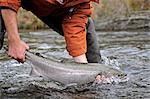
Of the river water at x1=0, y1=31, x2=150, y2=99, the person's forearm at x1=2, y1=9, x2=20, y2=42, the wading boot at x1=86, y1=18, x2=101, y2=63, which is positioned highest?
the person's forearm at x1=2, y1=9, x2=20, y2=42

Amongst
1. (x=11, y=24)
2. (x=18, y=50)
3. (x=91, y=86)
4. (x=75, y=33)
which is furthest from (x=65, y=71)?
(x=11, y=24)

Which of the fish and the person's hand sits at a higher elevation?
the person's hand

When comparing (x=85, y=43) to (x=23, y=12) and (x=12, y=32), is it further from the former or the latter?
(x=23, y=12)

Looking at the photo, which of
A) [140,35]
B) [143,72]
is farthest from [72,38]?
[140,35]

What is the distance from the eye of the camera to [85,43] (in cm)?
599

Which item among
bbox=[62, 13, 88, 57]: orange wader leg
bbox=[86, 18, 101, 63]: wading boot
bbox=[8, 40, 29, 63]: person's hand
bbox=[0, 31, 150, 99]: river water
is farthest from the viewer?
bbox=[86, 18, 101, 63]: wading boot

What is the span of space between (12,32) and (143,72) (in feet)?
8.62

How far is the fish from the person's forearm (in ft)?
1.45

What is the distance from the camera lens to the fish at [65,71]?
5445mm

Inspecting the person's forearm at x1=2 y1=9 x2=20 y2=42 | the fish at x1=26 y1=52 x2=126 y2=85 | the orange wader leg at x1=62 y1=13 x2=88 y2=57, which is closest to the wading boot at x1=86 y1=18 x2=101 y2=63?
the orange wader leg at x1=62 y1=13 x2=88 y2=57

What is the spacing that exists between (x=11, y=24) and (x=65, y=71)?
912mm

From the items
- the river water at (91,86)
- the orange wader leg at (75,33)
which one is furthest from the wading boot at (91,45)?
the river water at (91,86)

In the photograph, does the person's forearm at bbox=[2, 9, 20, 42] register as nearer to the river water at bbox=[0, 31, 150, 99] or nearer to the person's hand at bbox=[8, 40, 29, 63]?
the person's hand at bbox=[8, 40, 29, 63]

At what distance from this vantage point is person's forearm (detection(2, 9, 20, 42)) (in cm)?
504
